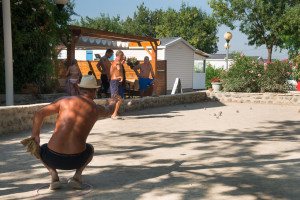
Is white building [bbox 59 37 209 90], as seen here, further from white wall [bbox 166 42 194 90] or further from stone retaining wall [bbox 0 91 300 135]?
stone retaining wall [bbox 0 91 300 135]

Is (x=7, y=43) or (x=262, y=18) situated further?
(x=262, y=18)

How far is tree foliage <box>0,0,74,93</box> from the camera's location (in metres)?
11.4

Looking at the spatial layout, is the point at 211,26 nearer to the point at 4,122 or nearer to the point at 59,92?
the point at 59,92

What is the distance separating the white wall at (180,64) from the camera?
1070 inches

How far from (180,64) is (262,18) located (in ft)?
31.7

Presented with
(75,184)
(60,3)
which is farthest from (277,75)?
(75,184)

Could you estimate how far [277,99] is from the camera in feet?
56.3

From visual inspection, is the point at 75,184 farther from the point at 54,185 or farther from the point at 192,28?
the point at 192,28

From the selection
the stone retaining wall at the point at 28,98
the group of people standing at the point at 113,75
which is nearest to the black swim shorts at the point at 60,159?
the group of people standing at the point at 113,75

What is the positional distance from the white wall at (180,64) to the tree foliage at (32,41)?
599 inches

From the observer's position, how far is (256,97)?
17.6m

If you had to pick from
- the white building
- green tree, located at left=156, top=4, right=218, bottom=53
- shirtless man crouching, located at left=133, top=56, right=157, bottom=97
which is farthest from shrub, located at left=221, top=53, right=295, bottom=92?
green tree, located at left=156, top=4, right=218, bottom=53

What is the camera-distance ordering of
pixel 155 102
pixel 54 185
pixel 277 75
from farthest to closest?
pixel 277 75 → pixel 155 102 → pixel 54 185

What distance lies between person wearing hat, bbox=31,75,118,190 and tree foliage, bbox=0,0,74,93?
8043mm
